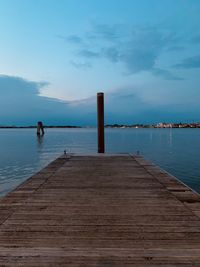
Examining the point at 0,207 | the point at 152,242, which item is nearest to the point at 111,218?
the point at 152,242

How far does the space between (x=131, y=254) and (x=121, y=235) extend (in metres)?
0.65

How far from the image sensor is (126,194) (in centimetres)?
677

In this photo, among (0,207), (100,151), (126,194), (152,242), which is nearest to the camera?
(152,242)

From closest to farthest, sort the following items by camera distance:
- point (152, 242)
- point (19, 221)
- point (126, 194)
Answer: point (152, 242)
point (19, 221)
point (126, 194)

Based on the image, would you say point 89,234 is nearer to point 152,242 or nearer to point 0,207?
point 152,242

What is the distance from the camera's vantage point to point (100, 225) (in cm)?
462

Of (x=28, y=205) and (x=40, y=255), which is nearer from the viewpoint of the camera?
(x=40, y=255)

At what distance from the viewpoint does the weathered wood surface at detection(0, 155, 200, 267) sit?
3.47 meters

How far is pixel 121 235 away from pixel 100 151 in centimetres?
1332

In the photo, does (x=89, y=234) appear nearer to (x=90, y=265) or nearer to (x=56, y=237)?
(x=56, y=237)

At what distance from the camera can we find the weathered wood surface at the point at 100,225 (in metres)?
3.47

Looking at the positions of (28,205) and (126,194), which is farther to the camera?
(126,194)

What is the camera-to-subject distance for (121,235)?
421 centimetres

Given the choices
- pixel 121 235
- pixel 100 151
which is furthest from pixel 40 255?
pixel 100 151
